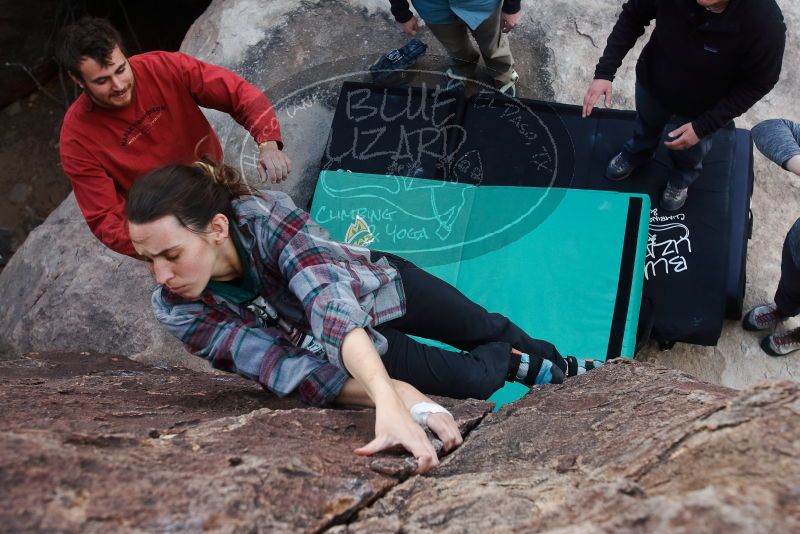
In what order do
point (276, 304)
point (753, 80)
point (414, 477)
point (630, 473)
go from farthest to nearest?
point (753, 80) < point (276, 304) < point (414, 477) < point (630, 473)

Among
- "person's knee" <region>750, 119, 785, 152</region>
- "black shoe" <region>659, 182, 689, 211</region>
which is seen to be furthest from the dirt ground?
"person's knee" <region>750, 119, 785, 152</region>

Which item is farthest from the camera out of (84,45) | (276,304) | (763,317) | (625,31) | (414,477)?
(763,317)

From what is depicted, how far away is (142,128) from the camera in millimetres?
2574

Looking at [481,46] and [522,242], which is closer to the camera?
[522,242]

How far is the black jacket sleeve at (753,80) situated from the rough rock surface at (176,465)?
150cm

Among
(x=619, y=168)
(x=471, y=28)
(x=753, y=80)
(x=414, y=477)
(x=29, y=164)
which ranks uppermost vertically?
(x=471, y=28)

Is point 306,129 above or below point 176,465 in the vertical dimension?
above

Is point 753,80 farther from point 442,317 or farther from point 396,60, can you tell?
point 396,60

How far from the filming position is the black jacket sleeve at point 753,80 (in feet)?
7.79

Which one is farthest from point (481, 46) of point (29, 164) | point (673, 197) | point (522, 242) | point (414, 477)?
point (29, 164)

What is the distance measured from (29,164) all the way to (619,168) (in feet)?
14.2

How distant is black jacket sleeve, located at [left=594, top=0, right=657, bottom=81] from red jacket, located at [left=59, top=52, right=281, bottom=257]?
1414 millimetres

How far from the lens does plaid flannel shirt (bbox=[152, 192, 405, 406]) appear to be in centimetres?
177

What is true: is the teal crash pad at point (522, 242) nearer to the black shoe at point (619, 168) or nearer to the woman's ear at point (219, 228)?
the black shoe at point (619, 168)
